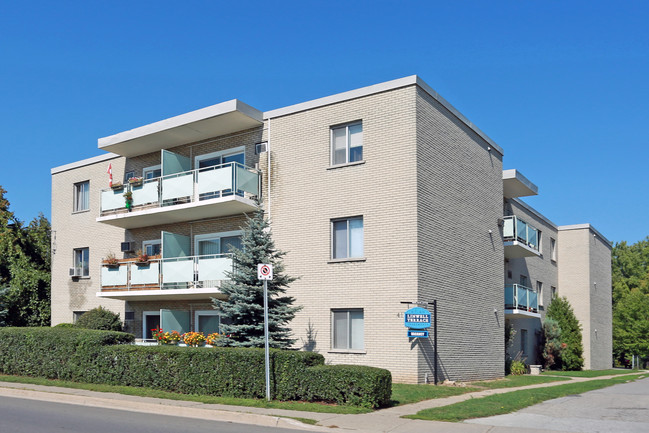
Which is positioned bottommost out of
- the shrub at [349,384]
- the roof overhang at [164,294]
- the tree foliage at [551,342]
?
the tree foliage at [551,342]

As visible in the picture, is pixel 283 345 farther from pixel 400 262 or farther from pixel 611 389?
pixel 611 389

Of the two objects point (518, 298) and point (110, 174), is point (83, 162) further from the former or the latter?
point (518, 298)

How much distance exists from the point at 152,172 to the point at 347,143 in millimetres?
9160

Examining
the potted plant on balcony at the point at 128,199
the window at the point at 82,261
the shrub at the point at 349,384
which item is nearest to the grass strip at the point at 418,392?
the shrub at the point at 349,384

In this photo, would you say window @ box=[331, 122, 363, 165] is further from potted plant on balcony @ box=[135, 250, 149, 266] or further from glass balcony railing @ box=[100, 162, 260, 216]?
potted plant on balcony @ box=[135, 250, 149, 266]

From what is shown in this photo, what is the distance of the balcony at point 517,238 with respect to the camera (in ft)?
87.1

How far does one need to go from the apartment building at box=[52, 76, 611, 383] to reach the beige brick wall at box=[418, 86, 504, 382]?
7cm

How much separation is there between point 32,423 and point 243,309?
22.8ft

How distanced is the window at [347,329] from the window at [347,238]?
172cm

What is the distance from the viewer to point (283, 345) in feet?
58.0

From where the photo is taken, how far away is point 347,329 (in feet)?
64.3

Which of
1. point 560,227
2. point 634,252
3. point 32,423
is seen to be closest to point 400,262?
point 32,423

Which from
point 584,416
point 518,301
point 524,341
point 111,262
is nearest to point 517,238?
point 518,301

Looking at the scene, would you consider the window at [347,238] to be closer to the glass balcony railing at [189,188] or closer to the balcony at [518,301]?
the glass balcony railing at [189,188]
